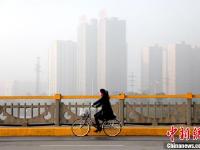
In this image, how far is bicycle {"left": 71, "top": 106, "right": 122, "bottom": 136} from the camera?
13.7m

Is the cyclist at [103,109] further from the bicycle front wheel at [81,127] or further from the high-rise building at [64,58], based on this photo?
the high-rise building at [64,58]

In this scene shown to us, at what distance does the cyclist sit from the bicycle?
0.55ft

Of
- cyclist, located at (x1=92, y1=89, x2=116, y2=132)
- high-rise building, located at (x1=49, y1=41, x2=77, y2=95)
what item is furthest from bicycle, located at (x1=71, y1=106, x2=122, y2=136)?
high-rise building, located at (x1=49, y1=41, x2=77, y2=95)

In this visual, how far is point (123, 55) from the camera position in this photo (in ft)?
221

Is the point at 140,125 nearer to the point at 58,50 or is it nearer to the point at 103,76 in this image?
the point at 103,76

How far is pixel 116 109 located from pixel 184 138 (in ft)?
12.4

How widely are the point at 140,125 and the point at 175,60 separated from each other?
155ft

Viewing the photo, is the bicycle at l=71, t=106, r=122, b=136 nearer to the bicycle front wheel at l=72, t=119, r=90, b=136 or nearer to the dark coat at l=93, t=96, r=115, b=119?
the bicycle front wheel at l=72, t=119, r=90, b=136

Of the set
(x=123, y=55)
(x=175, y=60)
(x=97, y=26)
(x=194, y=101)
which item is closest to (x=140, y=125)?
(x=194, y=101)

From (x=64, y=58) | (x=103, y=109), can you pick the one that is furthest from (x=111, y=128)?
(x=64, y=58)

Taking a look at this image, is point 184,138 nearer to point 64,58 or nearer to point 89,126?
point 89,126

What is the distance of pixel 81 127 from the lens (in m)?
13.8

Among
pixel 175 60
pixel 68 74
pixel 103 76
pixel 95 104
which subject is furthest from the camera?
pixel 175 60

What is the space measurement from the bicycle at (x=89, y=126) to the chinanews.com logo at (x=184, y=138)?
6.44ft
